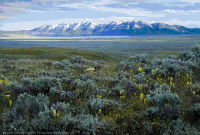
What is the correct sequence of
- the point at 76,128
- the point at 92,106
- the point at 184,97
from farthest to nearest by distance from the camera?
the point at 184,97
the point at 92,106
the point at 76,128

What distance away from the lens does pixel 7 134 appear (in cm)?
340

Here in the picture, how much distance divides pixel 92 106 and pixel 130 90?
2.02 m

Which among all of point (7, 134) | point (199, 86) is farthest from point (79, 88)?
point (199, 86)

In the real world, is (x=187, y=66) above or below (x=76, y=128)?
above

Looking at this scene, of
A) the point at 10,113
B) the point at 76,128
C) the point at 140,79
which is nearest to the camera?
the point at 76,128

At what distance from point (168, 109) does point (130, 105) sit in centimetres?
98

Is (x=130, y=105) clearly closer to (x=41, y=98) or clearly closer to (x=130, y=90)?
(x=130, y=90)

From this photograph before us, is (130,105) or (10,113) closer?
(10,113)

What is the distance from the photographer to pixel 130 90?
610 centimetres

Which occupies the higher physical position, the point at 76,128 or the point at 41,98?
the point at 41,98

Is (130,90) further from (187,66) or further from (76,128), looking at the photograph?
(187,66)

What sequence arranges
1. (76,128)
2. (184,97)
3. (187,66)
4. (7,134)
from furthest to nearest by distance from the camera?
(187,66)
(184,97)
(76,128)
(7,134)

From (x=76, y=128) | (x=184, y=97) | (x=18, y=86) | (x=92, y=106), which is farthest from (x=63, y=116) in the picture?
(x=184, y=97)

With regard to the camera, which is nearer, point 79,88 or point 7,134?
point 7,134
